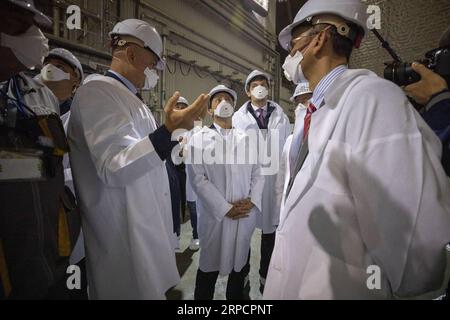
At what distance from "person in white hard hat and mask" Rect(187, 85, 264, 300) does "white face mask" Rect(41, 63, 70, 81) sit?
5.33ft

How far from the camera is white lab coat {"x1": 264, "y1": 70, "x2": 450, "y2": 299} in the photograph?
872 mm

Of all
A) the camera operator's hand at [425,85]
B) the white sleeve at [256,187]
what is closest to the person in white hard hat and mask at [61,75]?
the white sleeve at [256,187]

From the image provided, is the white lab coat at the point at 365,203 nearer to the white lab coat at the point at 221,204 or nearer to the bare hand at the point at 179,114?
the bare hand at the point at 179,114

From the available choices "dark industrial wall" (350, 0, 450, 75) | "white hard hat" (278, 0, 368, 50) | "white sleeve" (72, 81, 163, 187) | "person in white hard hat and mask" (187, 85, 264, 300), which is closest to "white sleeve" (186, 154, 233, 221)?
"person in white hard hat and mask" (187, 85, 264, 300)

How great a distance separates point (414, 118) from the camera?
0.91 meters

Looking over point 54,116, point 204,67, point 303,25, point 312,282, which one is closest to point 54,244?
point 54,116

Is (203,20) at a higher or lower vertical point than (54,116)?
higher

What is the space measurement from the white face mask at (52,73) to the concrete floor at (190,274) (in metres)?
2.70

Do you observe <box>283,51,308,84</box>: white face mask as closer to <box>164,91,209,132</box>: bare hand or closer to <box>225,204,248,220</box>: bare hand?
<box>164,91,209,132</box>: bare hand

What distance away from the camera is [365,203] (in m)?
0.93

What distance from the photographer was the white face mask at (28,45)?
117 cm

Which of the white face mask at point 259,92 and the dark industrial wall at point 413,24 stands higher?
the dark industrial wall at point 413,24
